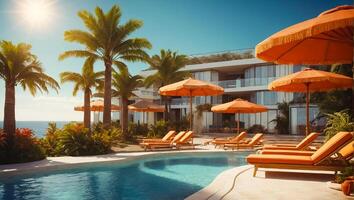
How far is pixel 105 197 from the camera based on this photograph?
748 cm

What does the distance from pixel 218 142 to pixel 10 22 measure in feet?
37.9

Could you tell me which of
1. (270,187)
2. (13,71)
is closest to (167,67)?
(13,71)

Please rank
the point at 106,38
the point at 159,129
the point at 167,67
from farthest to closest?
the point at 167,67 < the point at 159,129 < the point at 106,38

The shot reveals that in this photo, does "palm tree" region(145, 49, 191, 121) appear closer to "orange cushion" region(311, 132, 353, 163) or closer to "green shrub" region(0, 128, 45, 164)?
"green shrub" region(0, 128, 45, 164)

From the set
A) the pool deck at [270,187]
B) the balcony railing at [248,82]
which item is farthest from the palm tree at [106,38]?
the balcony railing at [248,82]

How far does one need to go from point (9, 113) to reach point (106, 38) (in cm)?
1042

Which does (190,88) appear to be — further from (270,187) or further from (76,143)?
(270,187)

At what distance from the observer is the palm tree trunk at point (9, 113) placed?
12.0m

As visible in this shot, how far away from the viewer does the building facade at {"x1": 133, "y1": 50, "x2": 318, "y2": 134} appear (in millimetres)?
31969

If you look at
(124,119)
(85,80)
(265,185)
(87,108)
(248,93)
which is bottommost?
(265,185)

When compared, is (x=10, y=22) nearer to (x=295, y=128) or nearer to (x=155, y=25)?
(x=155, y=25)

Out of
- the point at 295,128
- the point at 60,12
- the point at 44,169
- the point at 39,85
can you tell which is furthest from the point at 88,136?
the point at 295,128

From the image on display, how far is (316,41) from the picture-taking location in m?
7.17

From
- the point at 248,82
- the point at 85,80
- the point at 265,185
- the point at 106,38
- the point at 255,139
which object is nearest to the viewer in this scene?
the point at 265,185
